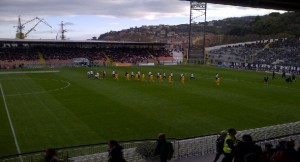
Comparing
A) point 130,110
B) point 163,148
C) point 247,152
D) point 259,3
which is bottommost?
point 130,110

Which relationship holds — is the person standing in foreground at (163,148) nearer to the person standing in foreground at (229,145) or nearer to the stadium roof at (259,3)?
the person standing in foreground at (229,145)

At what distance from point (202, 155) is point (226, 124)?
8.61 meters

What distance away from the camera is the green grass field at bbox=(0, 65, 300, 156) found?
1968cm

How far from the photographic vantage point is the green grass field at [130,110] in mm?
19680

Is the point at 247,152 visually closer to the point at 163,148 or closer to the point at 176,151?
the point at 163,148

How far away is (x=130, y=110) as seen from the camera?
26.0 metres

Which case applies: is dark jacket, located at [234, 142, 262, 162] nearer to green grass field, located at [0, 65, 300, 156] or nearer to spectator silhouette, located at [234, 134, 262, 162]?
spectator silhouette, located at [234, 134, 262, 162]

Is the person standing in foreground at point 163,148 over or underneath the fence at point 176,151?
over

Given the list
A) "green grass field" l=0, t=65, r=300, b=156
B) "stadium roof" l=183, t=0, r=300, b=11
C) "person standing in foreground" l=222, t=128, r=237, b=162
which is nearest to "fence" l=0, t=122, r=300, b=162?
"person standing in foreground" l=222, t=128, r=237, b=162

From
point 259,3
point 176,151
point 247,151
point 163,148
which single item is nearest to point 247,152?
point 247,151

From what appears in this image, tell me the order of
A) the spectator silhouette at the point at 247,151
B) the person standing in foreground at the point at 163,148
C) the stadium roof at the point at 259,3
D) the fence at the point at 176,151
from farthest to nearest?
the stadium roof at the point at 259,3 < the fence at the point at 176,151 < the person standing in foreground at the point at 163,148 < the spectator silhouette at the point at 247,151

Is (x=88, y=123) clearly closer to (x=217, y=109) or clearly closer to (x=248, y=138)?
(x=217, y=109)

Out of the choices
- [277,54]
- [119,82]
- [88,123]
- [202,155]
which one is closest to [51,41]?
[119,82]

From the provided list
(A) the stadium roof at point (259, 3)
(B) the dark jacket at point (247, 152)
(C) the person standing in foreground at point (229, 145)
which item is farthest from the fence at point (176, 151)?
(A) the stadium roof at point (259, 3)
